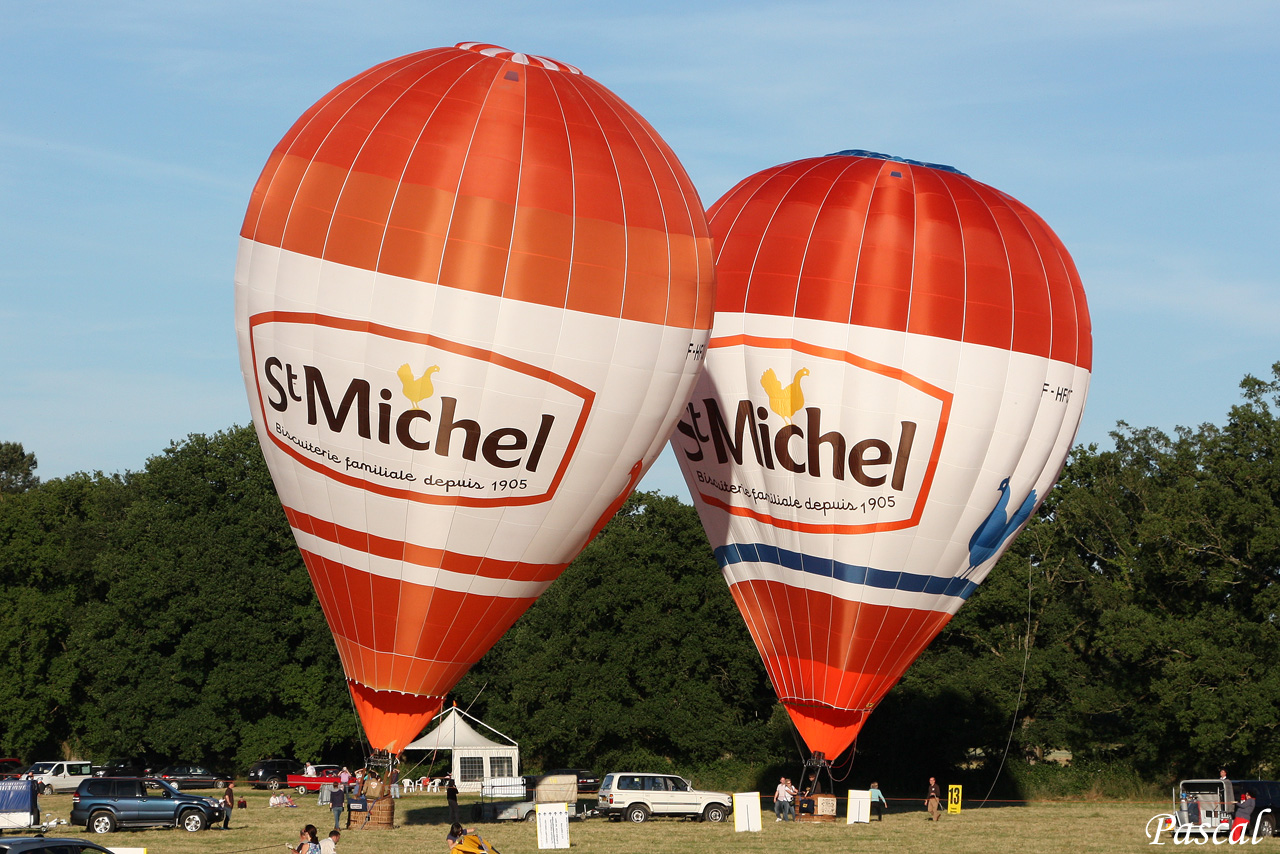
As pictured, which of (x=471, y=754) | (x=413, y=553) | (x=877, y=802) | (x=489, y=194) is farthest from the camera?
(x=471, y=754)

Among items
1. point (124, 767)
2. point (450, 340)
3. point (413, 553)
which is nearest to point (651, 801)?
point (413, 553)

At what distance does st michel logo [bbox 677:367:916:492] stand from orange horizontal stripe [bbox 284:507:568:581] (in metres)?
6.10

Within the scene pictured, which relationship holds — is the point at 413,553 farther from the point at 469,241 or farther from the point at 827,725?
the point at 827,725

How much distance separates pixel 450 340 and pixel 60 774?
3572cm

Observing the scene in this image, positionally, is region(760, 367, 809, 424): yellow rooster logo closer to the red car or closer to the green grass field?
the green grass field

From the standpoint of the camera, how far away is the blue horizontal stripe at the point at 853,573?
27.0m

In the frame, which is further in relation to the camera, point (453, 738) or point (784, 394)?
point (453, 738)

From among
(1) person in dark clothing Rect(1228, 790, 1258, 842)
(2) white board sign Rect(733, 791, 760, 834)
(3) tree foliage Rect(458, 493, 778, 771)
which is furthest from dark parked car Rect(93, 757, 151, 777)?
(1) person in dark clothing Rect(1228, 790, 1258, 842)

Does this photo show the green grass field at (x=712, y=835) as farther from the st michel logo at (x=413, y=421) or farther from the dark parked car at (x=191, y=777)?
the dark parked car at (x=191, y=777)

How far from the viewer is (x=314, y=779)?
4759cm

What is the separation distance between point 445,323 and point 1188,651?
29.0 m

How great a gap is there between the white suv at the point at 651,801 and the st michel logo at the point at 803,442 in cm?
923

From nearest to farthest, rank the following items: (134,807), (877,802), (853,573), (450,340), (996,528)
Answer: (450,340)
(853,573)
(996,528)
(134,807)
(877,802)

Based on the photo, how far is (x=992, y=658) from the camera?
48.4 meters
